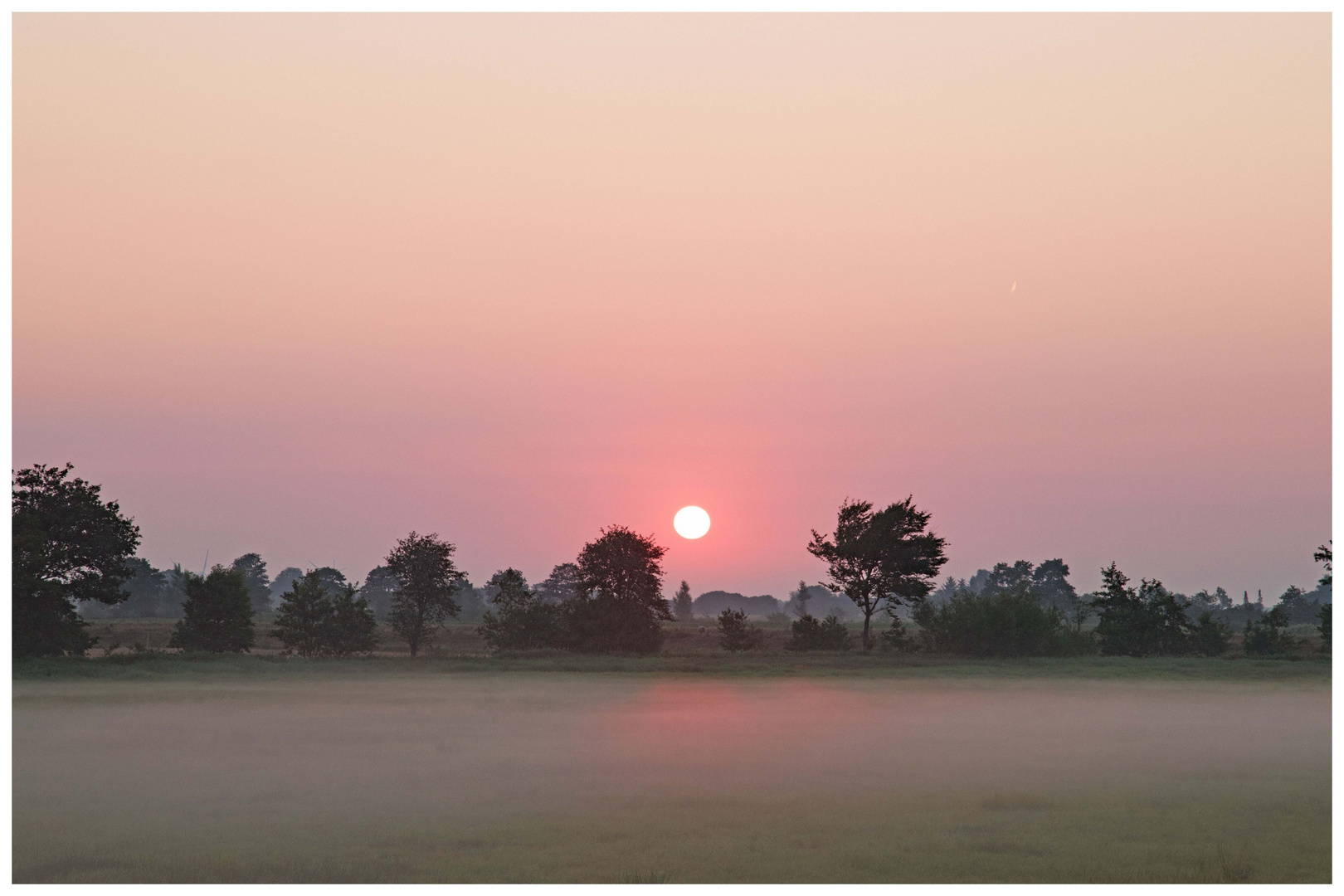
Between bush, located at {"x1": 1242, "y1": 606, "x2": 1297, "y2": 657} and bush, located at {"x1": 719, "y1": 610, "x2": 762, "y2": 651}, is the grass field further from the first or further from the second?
bush, located at {"x1": 719, "y1": 610, "x2": 762, "y2": 651}

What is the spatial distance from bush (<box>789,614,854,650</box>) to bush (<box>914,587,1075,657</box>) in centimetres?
575

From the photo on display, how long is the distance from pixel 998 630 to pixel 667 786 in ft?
171

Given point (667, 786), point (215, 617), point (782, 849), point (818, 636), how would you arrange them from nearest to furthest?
1. point (782, 849)
2. point (667, 786)
3. point (215, 617)
4. point (818, 636)

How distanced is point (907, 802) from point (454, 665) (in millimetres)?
42513

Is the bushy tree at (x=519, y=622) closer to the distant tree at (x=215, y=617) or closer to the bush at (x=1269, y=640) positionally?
the distant tree at (x=215, y=617)

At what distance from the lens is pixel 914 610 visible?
76.4m

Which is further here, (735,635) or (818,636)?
(735,635)

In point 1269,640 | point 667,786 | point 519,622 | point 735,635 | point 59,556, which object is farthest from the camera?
point 735,635

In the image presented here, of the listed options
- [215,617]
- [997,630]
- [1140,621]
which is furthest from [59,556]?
[1140,621]

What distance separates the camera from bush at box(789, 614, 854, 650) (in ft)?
247

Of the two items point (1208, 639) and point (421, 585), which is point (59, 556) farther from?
point (1208, 639)

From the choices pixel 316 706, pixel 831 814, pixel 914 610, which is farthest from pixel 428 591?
pixel 831 814

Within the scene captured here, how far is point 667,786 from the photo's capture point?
71.3 ft

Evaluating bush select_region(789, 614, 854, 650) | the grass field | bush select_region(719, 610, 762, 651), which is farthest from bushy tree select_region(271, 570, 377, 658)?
the grass field
